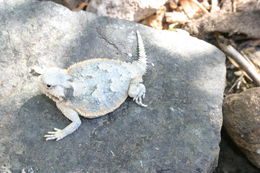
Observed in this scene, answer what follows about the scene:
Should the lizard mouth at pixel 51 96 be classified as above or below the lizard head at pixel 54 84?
below

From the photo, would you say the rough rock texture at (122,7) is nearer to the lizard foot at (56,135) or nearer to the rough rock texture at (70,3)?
the rough rock texture at (70,3)

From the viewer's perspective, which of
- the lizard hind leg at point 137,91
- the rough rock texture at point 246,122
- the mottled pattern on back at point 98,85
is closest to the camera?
the mottled pattern on back at point 98,85

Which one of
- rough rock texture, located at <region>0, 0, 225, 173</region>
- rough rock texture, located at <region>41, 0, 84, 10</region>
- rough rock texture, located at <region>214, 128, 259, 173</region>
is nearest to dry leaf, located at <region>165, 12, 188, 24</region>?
rough rock texture, located at <region>0, 0, 225, 173</region>

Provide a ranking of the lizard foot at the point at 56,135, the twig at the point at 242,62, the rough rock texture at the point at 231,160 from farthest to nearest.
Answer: the twig at the point at 242,62, the rough rock texture at the point at 231,160, the lizard foot at the point at 56,135

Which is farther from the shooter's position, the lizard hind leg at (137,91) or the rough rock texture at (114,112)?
the lizard hind leg at (137,91)

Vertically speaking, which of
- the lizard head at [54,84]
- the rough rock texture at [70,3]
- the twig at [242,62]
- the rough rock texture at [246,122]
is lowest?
the rough rock texture at [246,122]

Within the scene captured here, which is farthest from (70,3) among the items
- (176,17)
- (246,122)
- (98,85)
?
(246,122)

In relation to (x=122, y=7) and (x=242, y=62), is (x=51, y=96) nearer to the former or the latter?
(x=122, y=7)

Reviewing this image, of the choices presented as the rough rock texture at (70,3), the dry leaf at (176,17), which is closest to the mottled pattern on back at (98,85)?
the rough rock texture at (70,3)
